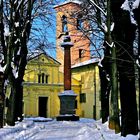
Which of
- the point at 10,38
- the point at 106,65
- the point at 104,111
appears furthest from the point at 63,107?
the point at 10,38

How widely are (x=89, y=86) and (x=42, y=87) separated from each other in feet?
25.6

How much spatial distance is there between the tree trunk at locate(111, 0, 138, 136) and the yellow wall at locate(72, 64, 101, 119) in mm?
45762

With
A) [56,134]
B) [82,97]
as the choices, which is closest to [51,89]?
[82,97]

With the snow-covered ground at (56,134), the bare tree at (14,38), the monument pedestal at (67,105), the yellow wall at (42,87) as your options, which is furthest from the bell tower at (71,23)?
the yellow wall at (42,87)

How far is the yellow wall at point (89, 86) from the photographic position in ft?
202

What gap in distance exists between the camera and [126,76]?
47.3 feet

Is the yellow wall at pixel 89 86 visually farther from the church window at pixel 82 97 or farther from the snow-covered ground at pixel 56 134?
the snow-covered ground at pixel 56 134

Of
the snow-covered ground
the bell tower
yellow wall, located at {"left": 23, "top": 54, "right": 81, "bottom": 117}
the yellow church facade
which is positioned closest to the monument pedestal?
the bell tower

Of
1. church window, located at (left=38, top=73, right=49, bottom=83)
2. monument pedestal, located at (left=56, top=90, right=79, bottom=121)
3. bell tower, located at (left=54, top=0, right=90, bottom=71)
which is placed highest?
bell tower, located at (left=54, top=0, right=90, bottom=71)

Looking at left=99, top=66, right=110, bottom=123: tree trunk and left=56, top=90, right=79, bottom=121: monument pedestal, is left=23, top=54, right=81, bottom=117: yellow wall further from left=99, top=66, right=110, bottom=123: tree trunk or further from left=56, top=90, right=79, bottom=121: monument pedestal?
left=99, top=66, right=110, bottom=123: tree trunk

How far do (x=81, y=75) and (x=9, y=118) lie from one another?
4459 centimetres

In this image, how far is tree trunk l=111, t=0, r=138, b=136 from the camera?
45.8 ft

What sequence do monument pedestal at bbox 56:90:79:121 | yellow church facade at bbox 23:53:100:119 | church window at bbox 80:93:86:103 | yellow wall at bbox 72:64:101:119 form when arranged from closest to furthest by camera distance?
monument pedestal at bbox 56:90:79:121
yellow church facade at bbox 23:53:100:119
yellow wall at bbox 72:64:101:119
church window at bbox 80:93:86:103

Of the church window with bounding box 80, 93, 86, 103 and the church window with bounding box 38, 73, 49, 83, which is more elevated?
the church window with bounding box 38, 73, 49, 83
